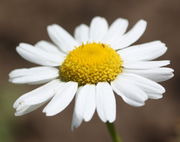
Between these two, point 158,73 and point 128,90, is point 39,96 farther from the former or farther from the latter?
point 158,73

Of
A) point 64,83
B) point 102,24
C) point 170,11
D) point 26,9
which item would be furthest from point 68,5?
point 64,83

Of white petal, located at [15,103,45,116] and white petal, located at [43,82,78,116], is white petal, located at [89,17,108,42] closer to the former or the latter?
white petal, located at [43,82,78,116]

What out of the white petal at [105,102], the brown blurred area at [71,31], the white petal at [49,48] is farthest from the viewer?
the brown blurred area at [71,31]

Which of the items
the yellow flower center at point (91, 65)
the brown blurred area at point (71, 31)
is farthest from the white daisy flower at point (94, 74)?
the brown blurred area at point (71, 31)

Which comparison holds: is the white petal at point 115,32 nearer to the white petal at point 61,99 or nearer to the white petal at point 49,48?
the white petal at point 49,48

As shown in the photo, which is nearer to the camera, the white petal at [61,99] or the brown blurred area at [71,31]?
the white petal at [61,99]

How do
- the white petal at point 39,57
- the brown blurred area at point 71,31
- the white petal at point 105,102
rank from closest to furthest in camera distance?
the white petal at point 105,102, the white petal at point 39,57, the brown blurred area at point 71,31

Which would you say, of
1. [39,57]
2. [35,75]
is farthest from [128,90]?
[39,57]
